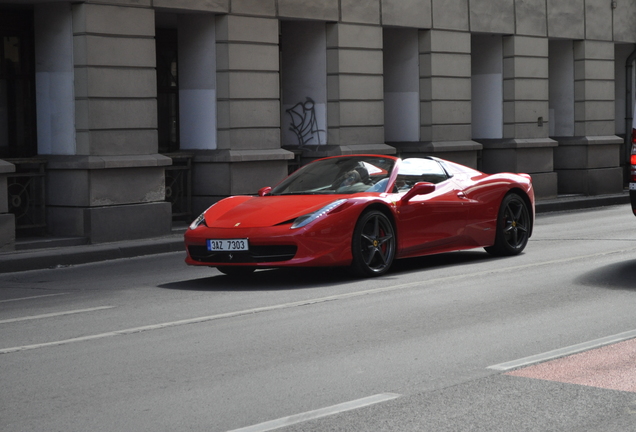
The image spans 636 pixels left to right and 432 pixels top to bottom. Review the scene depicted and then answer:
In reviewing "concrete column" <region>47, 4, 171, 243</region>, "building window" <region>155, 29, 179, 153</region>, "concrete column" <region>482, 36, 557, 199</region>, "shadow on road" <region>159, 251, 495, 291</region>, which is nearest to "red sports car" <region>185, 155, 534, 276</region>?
"shadow on road" <region>159, 251, 495, 291</region>

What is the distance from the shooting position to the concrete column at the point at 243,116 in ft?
57.9

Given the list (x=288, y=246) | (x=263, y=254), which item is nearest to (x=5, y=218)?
(x=263, y=254)

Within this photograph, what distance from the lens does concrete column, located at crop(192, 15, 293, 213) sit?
1766 centimetres

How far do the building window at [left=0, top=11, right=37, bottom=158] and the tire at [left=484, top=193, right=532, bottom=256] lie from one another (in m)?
7.99

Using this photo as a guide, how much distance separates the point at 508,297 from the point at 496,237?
3.07 metres

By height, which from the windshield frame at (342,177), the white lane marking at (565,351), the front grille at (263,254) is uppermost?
the windshield frame at (342,177)

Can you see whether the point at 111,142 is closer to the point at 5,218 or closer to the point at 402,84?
the point at 5,218

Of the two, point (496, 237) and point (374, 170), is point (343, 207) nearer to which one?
point (374, 170)

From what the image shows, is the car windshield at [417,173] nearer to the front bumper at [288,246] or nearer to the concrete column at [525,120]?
the front bumper at [288,246]

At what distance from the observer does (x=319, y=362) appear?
6551mm

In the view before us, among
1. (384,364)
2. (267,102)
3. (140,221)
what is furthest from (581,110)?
(384,364)

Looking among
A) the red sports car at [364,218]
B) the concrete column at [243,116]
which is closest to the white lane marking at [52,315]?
the red sports car at [364,218]

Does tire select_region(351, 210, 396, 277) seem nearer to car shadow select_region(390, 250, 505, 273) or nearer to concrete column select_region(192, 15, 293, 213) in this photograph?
car shadow select_region(390, 250, 505, 273)

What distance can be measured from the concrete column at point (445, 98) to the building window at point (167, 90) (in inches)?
184
